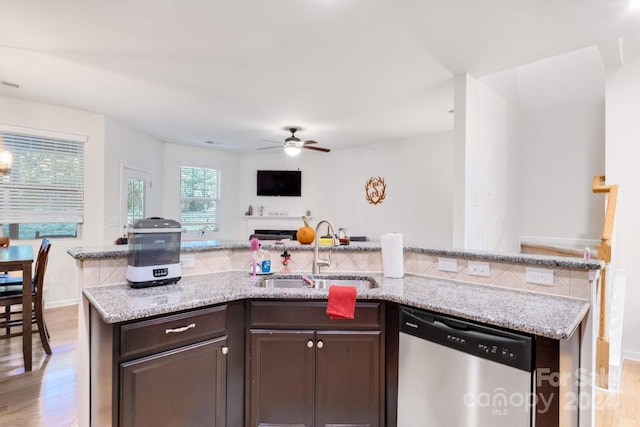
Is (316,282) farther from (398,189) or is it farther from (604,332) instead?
(398,189)

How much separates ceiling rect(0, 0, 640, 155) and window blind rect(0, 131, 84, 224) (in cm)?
56

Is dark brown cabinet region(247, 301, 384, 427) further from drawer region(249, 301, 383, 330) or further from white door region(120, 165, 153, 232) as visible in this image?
white door region(120, 165, 153, 232)

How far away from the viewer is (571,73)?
4.00 metres

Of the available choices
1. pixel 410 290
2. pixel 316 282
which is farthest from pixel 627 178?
pixel 316 282

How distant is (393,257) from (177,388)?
1444mm

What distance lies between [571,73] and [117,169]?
604 cm

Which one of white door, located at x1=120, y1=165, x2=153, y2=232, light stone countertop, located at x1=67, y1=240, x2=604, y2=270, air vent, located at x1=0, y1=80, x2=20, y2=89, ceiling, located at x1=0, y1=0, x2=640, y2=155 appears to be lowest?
light stone countertop, located at x1=67, y1=240, x2=604, y2=270

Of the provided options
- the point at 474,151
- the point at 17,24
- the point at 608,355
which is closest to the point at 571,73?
the point at 474,151

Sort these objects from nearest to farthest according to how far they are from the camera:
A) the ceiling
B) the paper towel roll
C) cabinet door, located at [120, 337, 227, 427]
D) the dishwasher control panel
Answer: the dishwasher control panel
cabinet door, located at [120, 337, 227, 427]
the ceiling
the paper towel roll

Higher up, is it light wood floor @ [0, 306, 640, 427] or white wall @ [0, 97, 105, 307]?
white wall @ [0, 97, 105, 307]

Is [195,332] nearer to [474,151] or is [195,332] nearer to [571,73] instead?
[474,151]

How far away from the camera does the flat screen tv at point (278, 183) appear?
7.27 meters

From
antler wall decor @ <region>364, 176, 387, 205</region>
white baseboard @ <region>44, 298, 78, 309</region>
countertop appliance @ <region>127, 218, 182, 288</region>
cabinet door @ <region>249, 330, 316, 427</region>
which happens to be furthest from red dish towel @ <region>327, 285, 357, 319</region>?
antler wall decor @ <region>364, 176, 387, 205</region>

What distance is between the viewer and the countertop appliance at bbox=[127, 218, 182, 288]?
1860 millimetres
